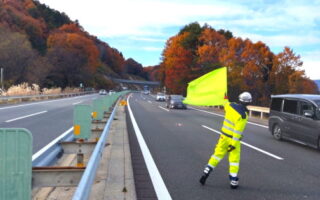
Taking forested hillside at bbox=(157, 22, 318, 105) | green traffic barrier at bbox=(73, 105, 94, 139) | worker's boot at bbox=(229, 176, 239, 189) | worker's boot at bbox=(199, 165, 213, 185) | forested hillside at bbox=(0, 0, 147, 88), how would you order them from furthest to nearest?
forested hillside at bbox=(0, 0, 147, 88), forested hillside at bbox=(157, 22, 318, 105), green traffic barrier at bbox=(73, 105, 94, 139), worker's boot at bbox=(199, 165, 213, 185), worker's boot at bbox=(229, 176, 239, 189)

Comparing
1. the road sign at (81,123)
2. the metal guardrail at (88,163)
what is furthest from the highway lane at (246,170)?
the road sign at (81,123)

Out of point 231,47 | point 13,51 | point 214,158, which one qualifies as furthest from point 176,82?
point 214,158

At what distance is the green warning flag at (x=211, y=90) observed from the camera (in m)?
6.47

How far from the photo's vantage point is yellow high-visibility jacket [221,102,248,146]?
5.88 m

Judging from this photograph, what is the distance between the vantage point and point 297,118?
11.1 meters

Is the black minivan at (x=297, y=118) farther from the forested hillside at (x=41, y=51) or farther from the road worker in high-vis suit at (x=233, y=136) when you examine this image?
the forested hillside at (x=41, y=51)

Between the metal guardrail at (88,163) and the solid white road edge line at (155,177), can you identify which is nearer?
the metal guardrail at (88,163)

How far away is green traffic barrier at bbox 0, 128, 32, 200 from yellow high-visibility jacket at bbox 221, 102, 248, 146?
3483mm

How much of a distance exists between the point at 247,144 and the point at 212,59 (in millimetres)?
34238

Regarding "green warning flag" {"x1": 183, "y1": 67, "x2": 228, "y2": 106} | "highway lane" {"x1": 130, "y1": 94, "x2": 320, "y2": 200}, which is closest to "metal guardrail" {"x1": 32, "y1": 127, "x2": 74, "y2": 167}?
"highway lane" {"x1": 130, "y1": 94, "x2": 320, "y2": 200}

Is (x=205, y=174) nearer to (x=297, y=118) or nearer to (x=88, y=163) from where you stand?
(x=88, y=163)

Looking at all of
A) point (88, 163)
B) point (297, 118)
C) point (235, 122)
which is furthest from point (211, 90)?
point (297, 118)

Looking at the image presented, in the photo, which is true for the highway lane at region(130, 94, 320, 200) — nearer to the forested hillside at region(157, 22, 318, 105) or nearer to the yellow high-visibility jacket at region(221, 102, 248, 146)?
the yellow high-visibility jacket at region(221, 102, 248, 146)

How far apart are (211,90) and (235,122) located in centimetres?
94
